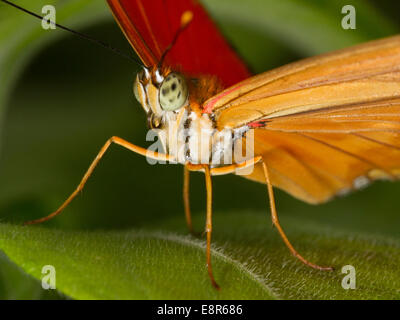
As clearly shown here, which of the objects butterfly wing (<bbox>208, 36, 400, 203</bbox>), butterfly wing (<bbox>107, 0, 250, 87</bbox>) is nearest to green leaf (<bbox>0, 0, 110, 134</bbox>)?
butterfly wing (<bbox>107, 0, 250, 87</bbox>)

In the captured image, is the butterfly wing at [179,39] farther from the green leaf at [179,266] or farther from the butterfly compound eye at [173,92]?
the green leaf at [179,266]

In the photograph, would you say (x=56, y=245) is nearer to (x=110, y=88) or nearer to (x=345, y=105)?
(x=345, y=105)

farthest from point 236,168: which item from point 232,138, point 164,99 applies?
point 164,99

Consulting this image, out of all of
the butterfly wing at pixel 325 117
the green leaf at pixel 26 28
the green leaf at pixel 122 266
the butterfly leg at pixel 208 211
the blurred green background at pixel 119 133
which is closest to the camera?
the green leaf at pixel 122 266

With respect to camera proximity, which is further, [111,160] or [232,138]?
[111,160]

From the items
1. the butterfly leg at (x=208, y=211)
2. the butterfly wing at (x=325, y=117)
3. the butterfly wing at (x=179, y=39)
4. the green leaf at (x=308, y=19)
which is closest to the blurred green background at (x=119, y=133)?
the green leaf at (x=308, y=19)

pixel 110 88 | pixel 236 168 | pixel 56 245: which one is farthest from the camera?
pixel 110 88

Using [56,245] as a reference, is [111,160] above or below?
above
